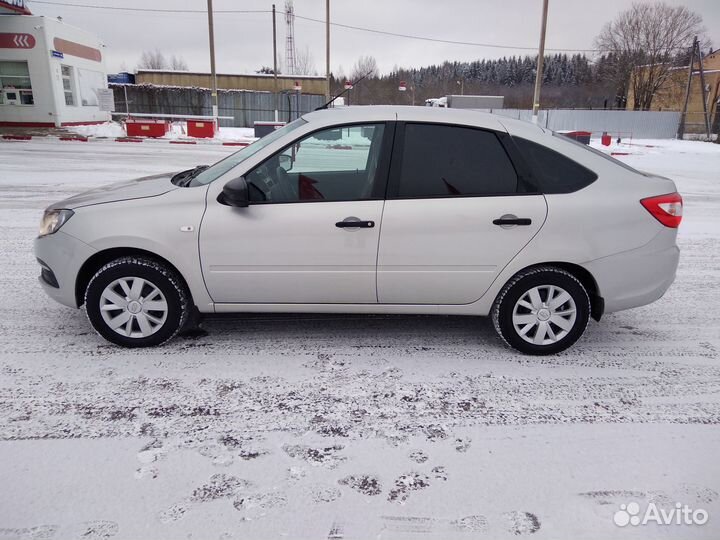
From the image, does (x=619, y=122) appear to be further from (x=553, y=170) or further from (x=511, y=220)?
(x=511, y=220)

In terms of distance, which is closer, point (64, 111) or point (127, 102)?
point (64, 111)

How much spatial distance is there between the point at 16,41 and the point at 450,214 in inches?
1145

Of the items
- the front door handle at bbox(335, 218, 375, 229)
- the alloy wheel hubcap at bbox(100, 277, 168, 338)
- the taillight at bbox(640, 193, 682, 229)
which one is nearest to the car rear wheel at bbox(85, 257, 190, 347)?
the alloy wheel hubcap at bbox(100, 277, 168, 338)

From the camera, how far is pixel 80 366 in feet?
11.7

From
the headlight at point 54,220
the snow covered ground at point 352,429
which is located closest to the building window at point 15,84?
the snow covered ground at point 352,429

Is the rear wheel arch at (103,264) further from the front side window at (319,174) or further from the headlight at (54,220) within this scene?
the front side window at (319,174)

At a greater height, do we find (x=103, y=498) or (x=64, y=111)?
(x=64, y=111)

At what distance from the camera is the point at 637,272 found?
3.68m

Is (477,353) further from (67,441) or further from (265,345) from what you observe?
(67,441)

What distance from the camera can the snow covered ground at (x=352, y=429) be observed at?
2305 millimetres

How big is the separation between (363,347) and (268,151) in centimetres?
163

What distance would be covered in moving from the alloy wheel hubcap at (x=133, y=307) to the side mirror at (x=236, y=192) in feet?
2.79

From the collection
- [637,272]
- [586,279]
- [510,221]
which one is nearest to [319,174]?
[510,221]

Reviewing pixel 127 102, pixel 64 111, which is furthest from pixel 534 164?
pixel 127 102
